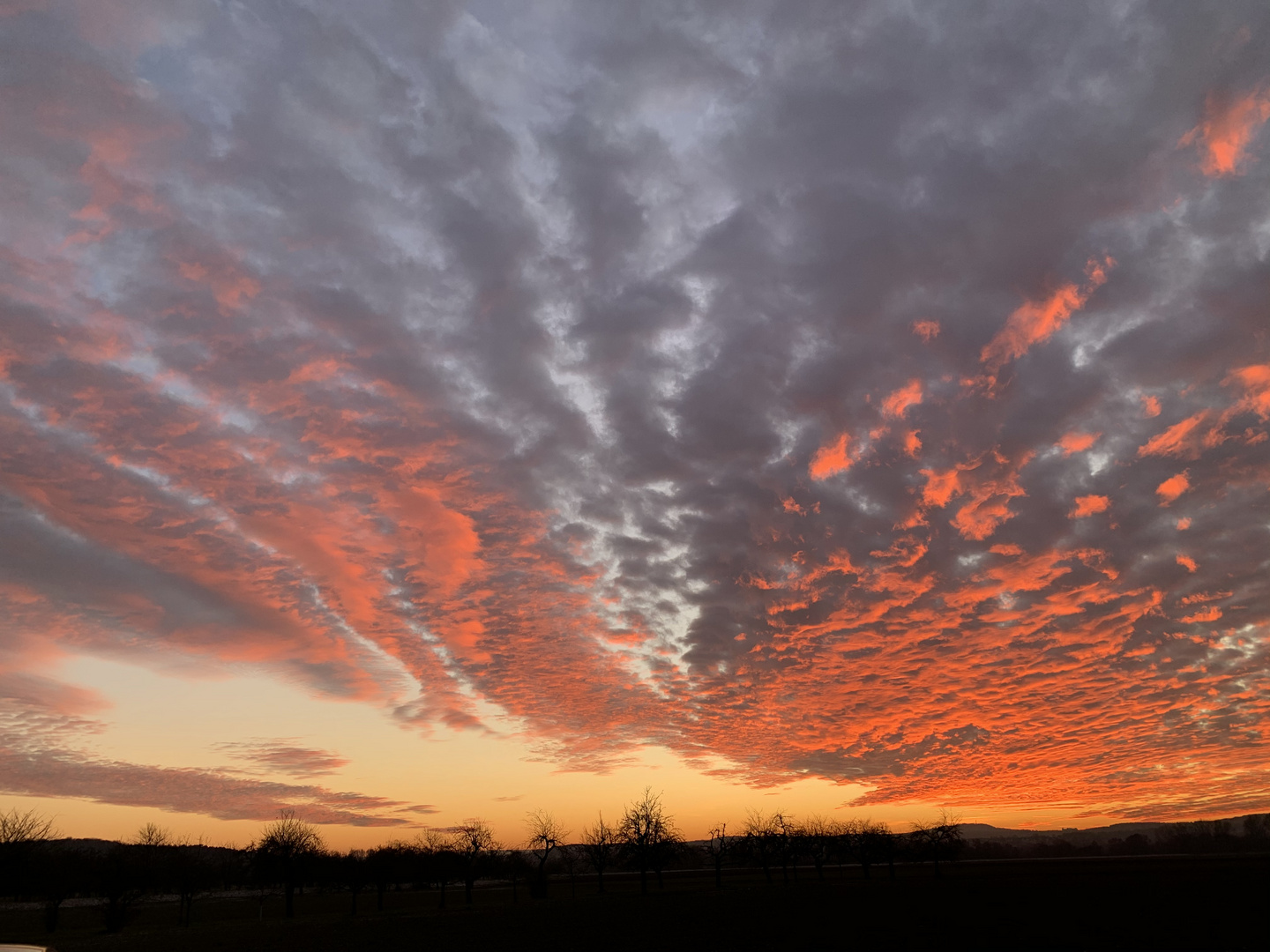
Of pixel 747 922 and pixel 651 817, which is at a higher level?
pixel 651 817

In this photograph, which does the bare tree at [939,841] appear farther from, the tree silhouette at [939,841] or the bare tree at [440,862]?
the bare tree at [440,862]

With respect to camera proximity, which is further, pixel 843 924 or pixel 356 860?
pixel 356 860

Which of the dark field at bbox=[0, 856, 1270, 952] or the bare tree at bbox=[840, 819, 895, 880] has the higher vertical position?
the bare tree at bbox=[840, 819, 895, 880]

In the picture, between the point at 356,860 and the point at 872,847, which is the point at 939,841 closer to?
the point at 872,847

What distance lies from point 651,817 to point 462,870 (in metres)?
35.7

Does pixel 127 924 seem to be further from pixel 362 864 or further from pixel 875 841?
pixel 875 841

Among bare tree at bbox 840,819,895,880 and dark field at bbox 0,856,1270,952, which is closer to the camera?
dark field at bbox 0,856,1270,952

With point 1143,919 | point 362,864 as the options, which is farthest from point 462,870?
point 1143,919

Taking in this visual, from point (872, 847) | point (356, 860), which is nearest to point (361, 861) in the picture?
point (356, 860)

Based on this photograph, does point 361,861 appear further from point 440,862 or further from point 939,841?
point 939,841

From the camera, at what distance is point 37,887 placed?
316 ft

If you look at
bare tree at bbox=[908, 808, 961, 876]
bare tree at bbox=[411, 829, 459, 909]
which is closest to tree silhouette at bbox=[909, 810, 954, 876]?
bare tree at bbox=[908, 808, 961, 876]

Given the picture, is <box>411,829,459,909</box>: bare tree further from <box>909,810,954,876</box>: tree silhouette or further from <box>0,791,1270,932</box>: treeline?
<box>909,810,954,876</box>: tree silhouette

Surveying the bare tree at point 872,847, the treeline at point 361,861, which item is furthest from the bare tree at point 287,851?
the bare tree at point 872,847
